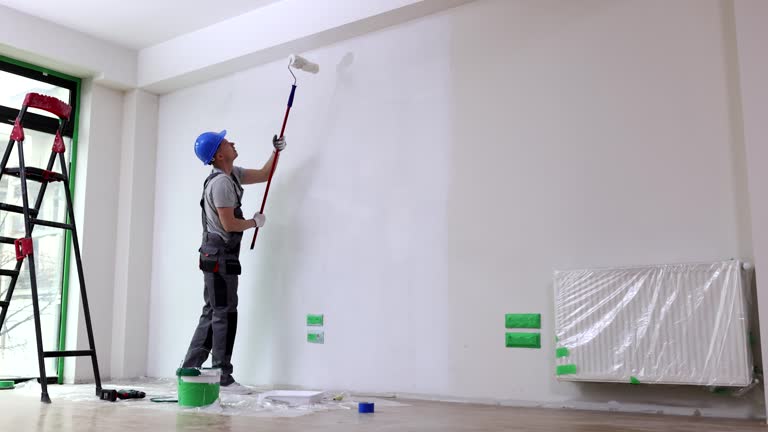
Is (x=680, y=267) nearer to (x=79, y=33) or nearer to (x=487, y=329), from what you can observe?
(x=487, y=329)

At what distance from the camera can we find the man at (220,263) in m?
4.04

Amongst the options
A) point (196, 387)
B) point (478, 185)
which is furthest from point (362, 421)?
point (478, 185)

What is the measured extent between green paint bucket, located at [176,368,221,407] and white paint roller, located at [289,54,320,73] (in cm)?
203

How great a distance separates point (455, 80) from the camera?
392cm

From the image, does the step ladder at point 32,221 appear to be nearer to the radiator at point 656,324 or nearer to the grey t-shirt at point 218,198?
the grey t-shirt at point 218,198

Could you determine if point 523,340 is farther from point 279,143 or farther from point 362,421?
point 279,143

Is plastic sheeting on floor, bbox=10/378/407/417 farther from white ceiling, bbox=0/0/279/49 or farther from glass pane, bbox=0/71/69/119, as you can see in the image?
white ceiling, bbox=0/0/279/49

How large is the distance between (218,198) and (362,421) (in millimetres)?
1835

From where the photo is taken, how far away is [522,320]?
3498 mm

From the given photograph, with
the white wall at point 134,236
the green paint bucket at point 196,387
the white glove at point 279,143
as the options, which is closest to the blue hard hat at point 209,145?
the white glove at point 279,143

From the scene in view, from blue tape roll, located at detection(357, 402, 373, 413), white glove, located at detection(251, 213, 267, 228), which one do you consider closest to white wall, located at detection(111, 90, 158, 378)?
white glove, located at detection(251, 213, 267, 228)

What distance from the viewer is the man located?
4043 millimetres

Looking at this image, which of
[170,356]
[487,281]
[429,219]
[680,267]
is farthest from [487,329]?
[170,356]

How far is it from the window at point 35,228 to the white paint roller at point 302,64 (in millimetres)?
2037
